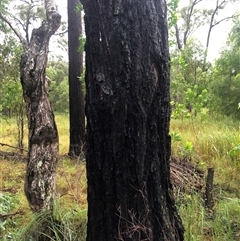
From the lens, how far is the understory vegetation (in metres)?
2.38

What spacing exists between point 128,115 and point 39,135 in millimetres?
1431

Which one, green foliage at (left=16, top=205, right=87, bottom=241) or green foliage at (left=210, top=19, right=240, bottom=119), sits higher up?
green foliage at (left=210, top=19, right=240, bottom=119)

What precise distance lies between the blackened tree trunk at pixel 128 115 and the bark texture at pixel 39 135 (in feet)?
3.92

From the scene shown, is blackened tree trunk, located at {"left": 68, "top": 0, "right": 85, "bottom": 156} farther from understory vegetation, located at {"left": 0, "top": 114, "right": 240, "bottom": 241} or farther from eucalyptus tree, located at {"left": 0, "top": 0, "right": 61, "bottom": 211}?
eucalyptus tree, located at {"left": 0, "top": 0, "right": 61, "bottom": 211}

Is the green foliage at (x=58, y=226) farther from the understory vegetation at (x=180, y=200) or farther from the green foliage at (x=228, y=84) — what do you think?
the green foliage at (x=228, y=84)

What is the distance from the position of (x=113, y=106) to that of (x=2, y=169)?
4.39 m

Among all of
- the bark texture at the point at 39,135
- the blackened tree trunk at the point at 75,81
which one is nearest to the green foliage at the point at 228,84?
the blackened tree trunk at the point at 75,81

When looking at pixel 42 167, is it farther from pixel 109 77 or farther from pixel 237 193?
pixel 237 193

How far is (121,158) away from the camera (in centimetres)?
164

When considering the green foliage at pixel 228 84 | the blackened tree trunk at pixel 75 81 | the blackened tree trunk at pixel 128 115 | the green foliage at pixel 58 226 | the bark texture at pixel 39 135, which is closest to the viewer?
the blackened tree trunk at pixel 128 115

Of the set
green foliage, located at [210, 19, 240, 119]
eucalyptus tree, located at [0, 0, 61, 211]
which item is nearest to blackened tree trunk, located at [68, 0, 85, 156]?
green foliage, located at [210, 19, 240, 119]

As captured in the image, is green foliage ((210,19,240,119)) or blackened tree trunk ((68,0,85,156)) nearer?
blackened tree trunk ((68,0,85,156))

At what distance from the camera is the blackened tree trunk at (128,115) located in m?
1.63

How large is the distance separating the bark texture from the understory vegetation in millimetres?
124
